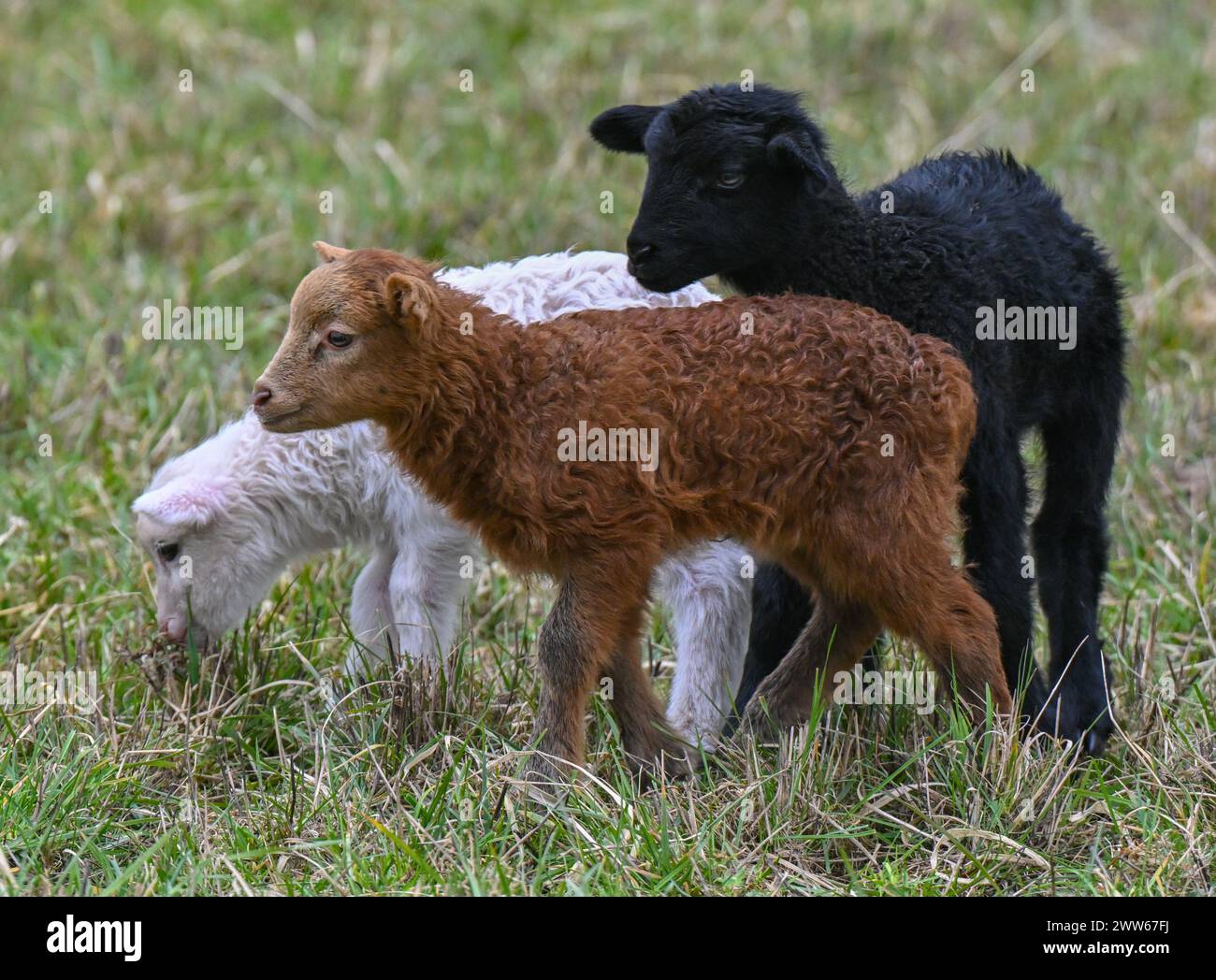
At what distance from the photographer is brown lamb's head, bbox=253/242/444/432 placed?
444 centimetres

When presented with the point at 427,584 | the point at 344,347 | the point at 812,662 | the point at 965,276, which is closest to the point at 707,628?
the point at 812,662

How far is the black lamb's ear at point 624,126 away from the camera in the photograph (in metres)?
5.25

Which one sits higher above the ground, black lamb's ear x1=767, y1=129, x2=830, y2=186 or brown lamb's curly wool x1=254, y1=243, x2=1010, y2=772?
black lamb's ear x1=767, y1=129, x2=830, y2=186

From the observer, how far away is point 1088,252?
5.57m

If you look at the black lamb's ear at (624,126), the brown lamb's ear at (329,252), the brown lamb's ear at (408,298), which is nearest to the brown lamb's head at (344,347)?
the brown lamb's ear at (408,298)

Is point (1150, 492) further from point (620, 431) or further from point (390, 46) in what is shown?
point (390, 46)

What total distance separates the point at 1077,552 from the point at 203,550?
3.08 m

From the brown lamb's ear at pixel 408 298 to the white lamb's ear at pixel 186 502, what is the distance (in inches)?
77.6

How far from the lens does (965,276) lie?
5070 millimetres

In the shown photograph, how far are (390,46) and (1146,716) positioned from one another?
772cm

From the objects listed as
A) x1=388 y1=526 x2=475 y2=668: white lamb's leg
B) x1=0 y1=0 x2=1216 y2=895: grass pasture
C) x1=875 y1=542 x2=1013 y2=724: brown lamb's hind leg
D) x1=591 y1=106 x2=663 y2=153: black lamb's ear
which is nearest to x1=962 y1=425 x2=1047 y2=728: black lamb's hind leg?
x1=875 y1=542 x2=1013 y2=724: brown lamb's hind leg

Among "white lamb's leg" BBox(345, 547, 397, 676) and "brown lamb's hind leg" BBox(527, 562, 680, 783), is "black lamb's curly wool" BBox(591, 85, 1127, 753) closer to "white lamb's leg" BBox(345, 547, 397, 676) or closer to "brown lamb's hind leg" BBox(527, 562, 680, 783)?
"brown lamb's hind leg" BBox(527, 562, 680, 783)
